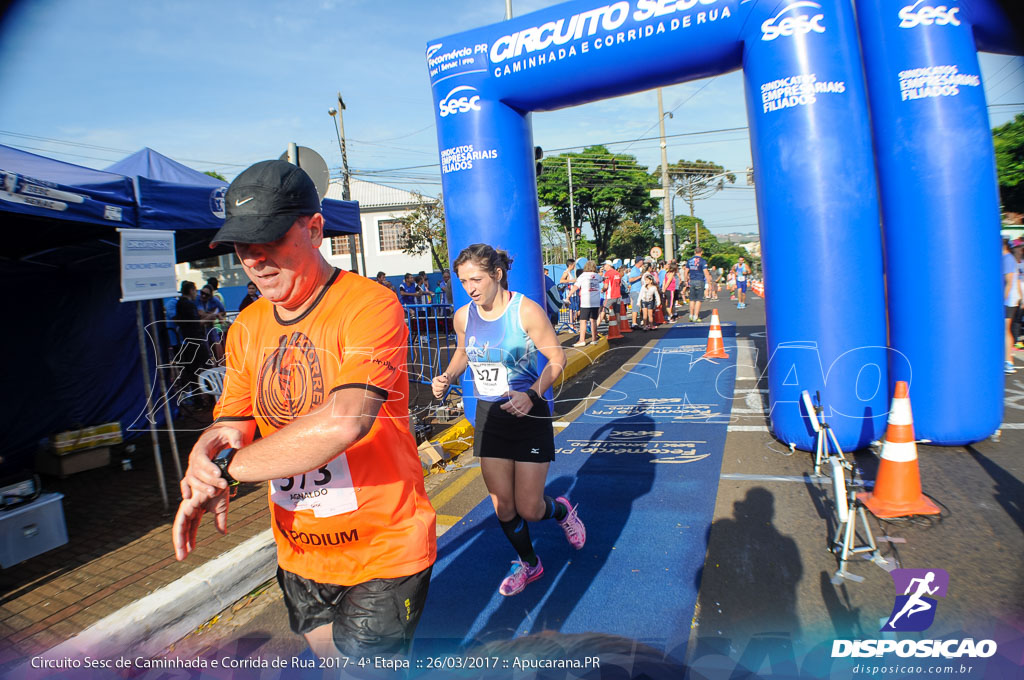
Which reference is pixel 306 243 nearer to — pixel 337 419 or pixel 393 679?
pixel 337 419

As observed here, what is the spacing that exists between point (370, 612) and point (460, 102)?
5.44 m

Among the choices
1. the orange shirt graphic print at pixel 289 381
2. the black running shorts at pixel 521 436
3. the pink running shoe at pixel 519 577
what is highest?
the orange shirt graphic print at pixel 289 381

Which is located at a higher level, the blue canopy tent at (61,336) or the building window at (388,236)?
the building window at (388,236)

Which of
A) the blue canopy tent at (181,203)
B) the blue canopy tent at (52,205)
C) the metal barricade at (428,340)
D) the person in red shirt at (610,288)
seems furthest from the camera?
the person in red shirt at (610,288)

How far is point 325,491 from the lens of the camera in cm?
176

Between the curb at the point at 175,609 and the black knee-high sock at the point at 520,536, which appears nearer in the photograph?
the curb at the point at 175,609

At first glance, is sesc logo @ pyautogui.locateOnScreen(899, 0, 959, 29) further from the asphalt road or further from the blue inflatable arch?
the asphalt road

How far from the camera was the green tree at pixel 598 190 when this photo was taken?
5325 cm

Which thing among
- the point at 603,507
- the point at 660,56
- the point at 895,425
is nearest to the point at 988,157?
the point at 895,425

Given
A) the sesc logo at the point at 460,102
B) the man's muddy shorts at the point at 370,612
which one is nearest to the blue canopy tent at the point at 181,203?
the sesc logo at the point at 460,102

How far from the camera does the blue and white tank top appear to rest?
3129mm

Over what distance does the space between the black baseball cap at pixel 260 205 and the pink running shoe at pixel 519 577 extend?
2.37 m

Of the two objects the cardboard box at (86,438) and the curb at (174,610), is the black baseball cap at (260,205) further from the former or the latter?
the cardboard box at (86,438)

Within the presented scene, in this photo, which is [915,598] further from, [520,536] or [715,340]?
[715,340]
